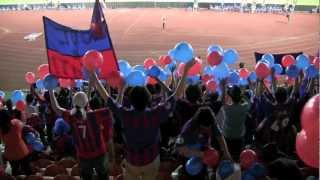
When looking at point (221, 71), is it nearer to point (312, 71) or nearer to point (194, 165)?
point (312, 71)

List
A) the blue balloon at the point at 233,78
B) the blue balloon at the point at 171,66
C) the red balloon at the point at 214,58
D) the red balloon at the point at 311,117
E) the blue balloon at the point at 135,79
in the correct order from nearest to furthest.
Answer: the red balloon at the point at 311,117, the blue balloon at the point at 135,79, the red balloon at the point at 214,58, the blue balloon at the point at 233,78, the blue balloon at the point at 171,66

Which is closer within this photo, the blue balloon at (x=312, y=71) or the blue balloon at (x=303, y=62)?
the blue balloon at (x=312, y=71)

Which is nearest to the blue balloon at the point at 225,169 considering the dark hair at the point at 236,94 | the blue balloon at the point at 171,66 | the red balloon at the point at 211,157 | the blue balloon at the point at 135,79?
the red balloon at the point at 211,157

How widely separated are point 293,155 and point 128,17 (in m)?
27.7

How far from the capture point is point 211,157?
4094 millimetres

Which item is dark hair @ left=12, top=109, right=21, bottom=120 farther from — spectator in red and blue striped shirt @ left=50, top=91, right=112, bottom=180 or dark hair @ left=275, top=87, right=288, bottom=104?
dark hair @ left=275, top=87, right=288, bottom=104

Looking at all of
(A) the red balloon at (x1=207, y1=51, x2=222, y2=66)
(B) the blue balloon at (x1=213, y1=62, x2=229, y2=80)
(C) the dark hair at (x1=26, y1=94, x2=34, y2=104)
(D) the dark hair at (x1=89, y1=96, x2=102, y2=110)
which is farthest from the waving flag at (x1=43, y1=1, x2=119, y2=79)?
(C) the dark hair at (x1=26, y1=94, x2=34, y2=104)

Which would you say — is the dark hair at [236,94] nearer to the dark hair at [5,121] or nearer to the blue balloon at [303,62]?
the blue balloon at [303,62]

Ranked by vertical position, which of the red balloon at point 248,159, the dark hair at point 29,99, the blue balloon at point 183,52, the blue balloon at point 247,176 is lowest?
the dark hair at point 29,99

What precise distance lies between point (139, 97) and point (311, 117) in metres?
1.56

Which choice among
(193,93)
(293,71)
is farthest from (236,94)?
(293,71)

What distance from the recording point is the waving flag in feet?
17.2

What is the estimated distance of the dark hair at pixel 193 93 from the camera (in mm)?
4797

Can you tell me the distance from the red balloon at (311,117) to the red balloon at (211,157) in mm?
1309
